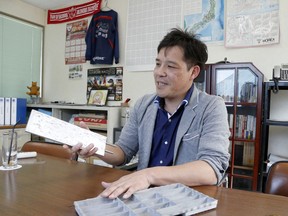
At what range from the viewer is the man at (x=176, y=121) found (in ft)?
3.44

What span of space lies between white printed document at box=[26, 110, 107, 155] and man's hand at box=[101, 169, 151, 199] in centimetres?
22

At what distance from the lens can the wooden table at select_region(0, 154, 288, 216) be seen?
63cm

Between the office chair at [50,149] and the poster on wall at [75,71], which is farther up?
the poster on wall at [75,71]

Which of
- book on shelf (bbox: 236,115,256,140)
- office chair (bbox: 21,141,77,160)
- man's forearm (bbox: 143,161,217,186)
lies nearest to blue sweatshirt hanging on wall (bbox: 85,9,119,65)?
book on shelf (bbox: 236,115,256,140)

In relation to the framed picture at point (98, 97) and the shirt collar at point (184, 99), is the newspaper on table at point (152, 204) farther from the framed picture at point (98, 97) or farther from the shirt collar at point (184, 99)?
the framed picture at point (98, 97)

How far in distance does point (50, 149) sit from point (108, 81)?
1718 mm

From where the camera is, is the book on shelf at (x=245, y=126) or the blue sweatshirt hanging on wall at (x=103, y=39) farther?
the blue sweatshirt hanging on wall at (x=103, y=39)

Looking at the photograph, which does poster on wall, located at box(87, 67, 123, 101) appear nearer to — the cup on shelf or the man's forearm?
the cup on shelf

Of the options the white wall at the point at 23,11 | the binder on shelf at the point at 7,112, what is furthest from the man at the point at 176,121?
the white wall at the point at 23,11

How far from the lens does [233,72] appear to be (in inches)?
82.0

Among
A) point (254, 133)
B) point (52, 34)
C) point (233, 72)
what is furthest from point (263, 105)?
point (52, 34)

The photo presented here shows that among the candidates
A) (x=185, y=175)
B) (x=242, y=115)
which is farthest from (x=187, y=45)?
(x=242, y=115)

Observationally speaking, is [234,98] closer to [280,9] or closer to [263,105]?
[263,105]

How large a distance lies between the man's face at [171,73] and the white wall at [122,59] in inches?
49.2
